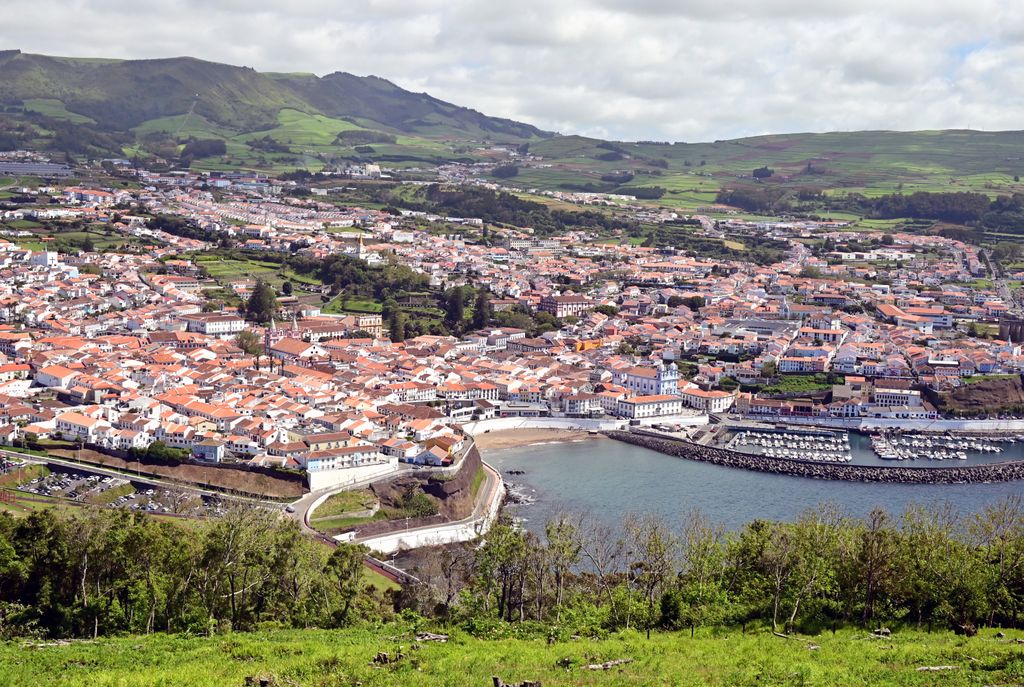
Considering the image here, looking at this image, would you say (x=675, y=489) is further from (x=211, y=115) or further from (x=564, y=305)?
(x=211, y=115)

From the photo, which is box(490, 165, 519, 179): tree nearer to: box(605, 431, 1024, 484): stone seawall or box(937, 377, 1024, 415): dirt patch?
box(937, 377, 1024, 415): dirt patch

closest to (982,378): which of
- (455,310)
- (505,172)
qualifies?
(455,310)

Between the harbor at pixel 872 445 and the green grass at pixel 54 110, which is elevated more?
the green grass at pixel 54 110

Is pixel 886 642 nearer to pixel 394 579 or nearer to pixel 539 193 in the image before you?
pixel 394 579

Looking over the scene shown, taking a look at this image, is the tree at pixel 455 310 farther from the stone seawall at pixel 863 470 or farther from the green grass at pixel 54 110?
the green grass at pixel 54 110

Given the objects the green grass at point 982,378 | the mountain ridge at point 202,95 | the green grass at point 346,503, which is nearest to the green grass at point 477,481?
the green grass at point 346,503

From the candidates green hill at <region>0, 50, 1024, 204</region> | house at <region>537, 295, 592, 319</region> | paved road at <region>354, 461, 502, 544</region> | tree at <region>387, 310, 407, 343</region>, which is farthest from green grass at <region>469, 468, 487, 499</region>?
green hill at <region>0, 50, 1024, 204</region>
